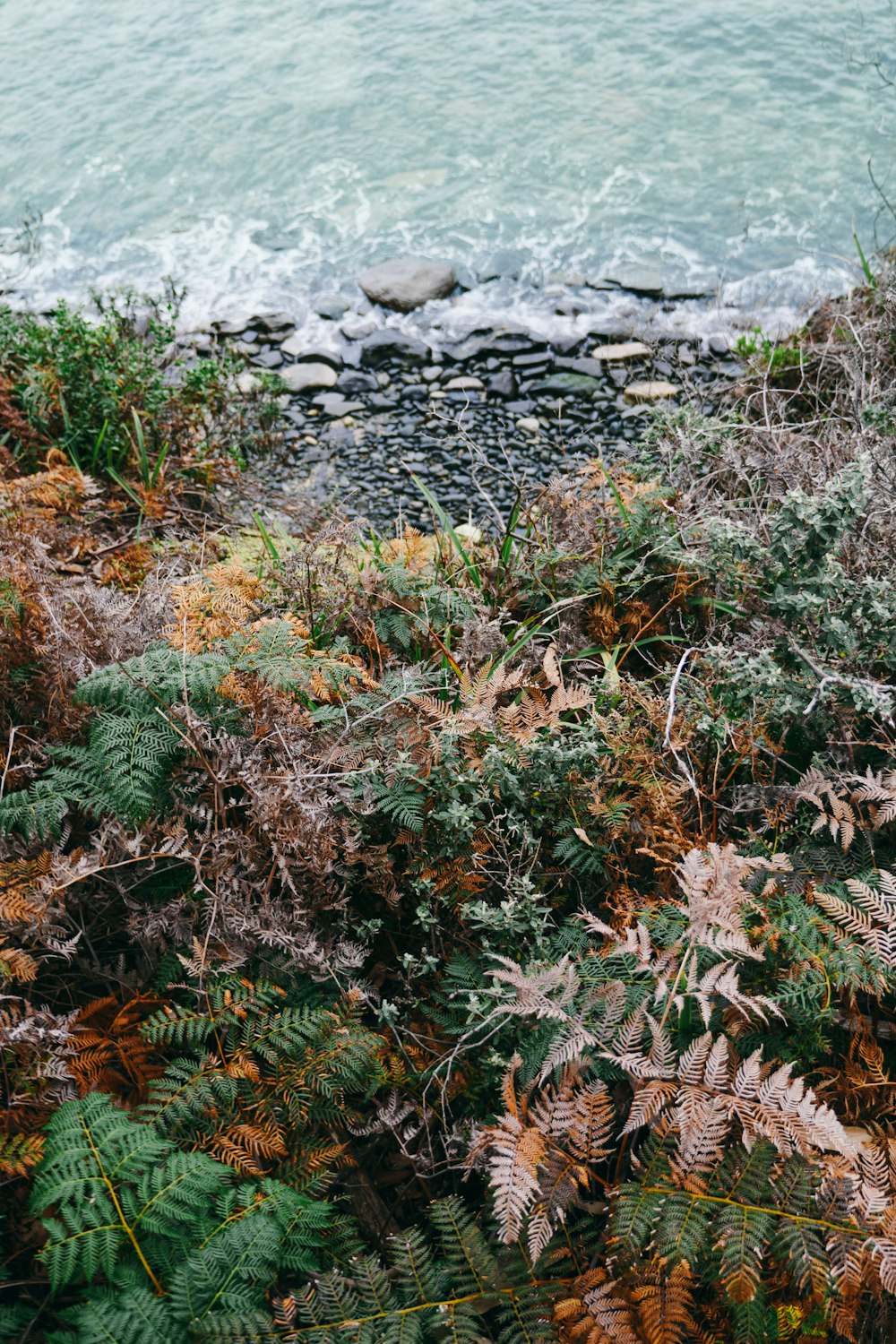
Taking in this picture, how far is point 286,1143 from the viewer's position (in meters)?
2.01

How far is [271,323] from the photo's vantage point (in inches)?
304

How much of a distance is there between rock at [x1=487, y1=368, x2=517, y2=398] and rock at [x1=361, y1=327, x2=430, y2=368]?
24.4 inches

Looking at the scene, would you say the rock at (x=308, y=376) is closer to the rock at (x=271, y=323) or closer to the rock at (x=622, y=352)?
the rock at (x=271, y=323)

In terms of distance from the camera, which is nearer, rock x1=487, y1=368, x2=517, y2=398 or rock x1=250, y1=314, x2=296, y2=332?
rock x1=487, y1=368, x2=517, y2=398

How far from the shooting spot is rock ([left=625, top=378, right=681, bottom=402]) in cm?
A: 657

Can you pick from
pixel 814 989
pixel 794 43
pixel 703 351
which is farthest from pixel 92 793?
pixel 794 43

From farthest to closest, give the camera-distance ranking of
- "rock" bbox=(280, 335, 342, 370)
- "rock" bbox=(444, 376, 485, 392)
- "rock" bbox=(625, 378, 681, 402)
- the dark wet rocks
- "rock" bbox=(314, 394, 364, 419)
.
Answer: "rock" bbox=(280, 335, 342, 370) < "rock" bbox=(444, 376, 485, 392) < "rock" bbox=(314, 394, 364, 419) < "rock" bbox=(625, 378, 681, 402) < the dark wet rocks

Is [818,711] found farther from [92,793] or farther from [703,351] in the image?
[703,351]

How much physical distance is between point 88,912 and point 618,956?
1320 mm

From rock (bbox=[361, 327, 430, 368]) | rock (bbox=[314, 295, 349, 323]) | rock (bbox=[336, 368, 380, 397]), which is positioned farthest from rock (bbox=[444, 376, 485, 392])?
rock (bbox=[314, 295, 349, 323])

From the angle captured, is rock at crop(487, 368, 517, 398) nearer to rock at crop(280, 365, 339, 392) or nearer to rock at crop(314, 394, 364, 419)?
rock at crop(314, 394, 364, 419)

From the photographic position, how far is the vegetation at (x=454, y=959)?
67.4 inches

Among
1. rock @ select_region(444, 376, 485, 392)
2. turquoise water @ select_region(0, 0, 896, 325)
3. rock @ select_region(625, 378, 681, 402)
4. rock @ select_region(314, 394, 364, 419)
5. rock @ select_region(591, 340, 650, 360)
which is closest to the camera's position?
rock @ select_region(625, 378, 681, 402)

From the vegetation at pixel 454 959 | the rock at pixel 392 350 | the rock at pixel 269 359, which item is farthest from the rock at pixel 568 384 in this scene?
the vegetation at pixel 454 959
